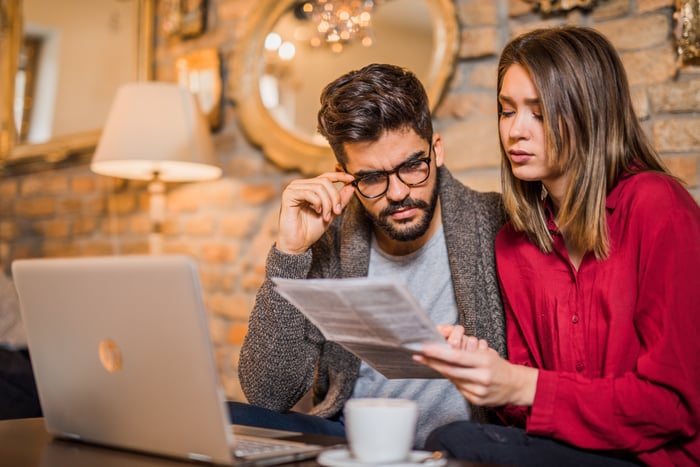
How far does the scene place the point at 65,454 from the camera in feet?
3.27

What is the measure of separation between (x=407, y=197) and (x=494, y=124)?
20.2 inches

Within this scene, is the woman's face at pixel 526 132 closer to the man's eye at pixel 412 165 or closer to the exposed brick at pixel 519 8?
the man's eye at pixel 412 165

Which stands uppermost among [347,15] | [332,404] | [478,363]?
[347,15]

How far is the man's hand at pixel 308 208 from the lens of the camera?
1602 mm

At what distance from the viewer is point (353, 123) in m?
1.58

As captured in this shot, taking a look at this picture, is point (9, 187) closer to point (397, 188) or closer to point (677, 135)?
point (397, 188)

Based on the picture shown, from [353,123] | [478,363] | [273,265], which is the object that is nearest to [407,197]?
[353,123]

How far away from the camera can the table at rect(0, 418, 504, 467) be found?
3.04 feet

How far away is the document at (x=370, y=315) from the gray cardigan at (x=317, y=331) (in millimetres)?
492

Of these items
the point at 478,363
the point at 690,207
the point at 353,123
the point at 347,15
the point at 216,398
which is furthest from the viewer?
the point at 347,15

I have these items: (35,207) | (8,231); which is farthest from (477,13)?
(8,231)

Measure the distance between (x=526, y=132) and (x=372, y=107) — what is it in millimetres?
Result: 392

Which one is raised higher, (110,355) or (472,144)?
(472,144)

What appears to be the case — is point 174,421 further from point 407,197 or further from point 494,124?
point 494,124
